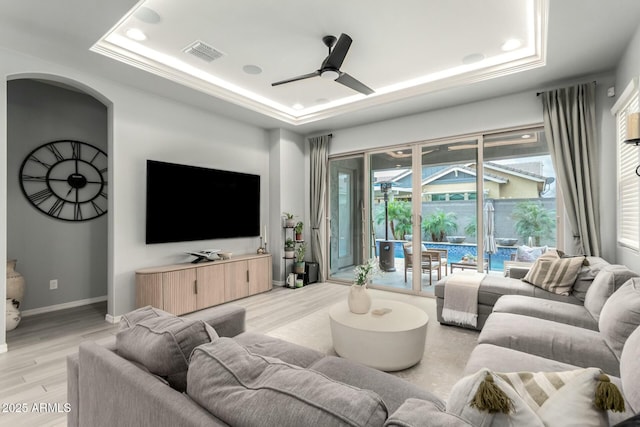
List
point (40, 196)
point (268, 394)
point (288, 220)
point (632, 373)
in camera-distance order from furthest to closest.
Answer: point (288, 220), point (40, 196), point (632, 373), point (268, 394)

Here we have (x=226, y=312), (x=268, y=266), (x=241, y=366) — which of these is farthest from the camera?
(x=268, y=266)

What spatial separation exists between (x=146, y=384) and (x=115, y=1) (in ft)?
8.58

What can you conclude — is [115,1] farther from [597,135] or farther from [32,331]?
[597,135]

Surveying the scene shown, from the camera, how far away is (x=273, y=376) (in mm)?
876

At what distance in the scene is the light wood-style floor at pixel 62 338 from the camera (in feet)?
6.86

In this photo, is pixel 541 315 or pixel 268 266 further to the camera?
pixel 268 266

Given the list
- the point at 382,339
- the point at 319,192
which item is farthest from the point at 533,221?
the point at 319,192

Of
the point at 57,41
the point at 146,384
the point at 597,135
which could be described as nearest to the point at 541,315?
the point at 597,135

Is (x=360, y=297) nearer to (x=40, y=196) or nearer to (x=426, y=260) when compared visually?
(x=426, y=260)

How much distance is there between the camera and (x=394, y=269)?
17.1ft

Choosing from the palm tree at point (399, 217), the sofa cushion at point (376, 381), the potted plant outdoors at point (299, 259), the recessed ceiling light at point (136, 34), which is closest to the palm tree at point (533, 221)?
the palm tree at point (399, 217)

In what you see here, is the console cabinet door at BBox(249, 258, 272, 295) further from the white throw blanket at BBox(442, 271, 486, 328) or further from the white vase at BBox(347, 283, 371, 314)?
the white throw blanket at BBox(442, 271, 486, 328)

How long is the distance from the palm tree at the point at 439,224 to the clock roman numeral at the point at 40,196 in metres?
5.10

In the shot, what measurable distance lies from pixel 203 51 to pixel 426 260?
403 cm
